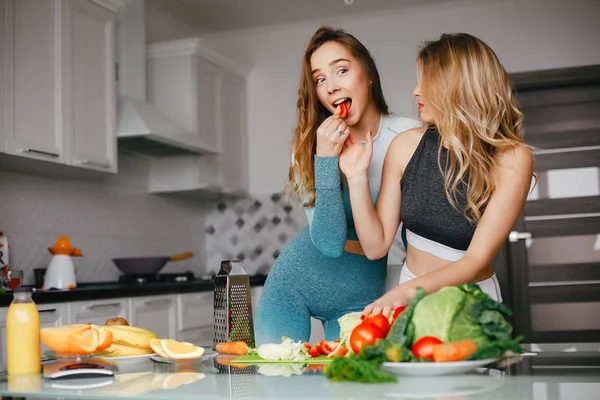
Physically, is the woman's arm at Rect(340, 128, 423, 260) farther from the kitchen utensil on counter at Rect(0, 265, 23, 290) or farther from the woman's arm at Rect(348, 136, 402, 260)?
the kitchen utensil on counter at Rect(0, 265, 23, 290)

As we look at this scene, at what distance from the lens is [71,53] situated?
4.07m

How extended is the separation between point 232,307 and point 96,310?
85.3 inches

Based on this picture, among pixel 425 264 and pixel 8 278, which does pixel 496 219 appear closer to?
pixel 425 264

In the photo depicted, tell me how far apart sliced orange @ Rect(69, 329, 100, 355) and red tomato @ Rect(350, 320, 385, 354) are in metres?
0.50

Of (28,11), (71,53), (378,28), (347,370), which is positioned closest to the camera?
(347,370)

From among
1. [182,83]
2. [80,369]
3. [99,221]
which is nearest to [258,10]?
[182,83]

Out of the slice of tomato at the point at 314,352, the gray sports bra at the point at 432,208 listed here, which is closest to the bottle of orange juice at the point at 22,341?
the slice of tomato at the point at 314,352

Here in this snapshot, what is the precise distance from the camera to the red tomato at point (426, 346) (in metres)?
1.25

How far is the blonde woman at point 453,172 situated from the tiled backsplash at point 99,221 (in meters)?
2.74

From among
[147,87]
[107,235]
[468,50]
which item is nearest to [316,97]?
[468,50]

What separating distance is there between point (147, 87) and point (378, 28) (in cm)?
180

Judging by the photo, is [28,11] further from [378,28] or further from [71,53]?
[378,28]

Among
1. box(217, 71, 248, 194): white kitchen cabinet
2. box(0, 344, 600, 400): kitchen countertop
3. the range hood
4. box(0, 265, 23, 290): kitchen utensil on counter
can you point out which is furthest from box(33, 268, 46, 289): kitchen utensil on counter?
box(0, 344, 600, 400): kitchen countertop

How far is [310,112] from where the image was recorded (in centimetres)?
220
